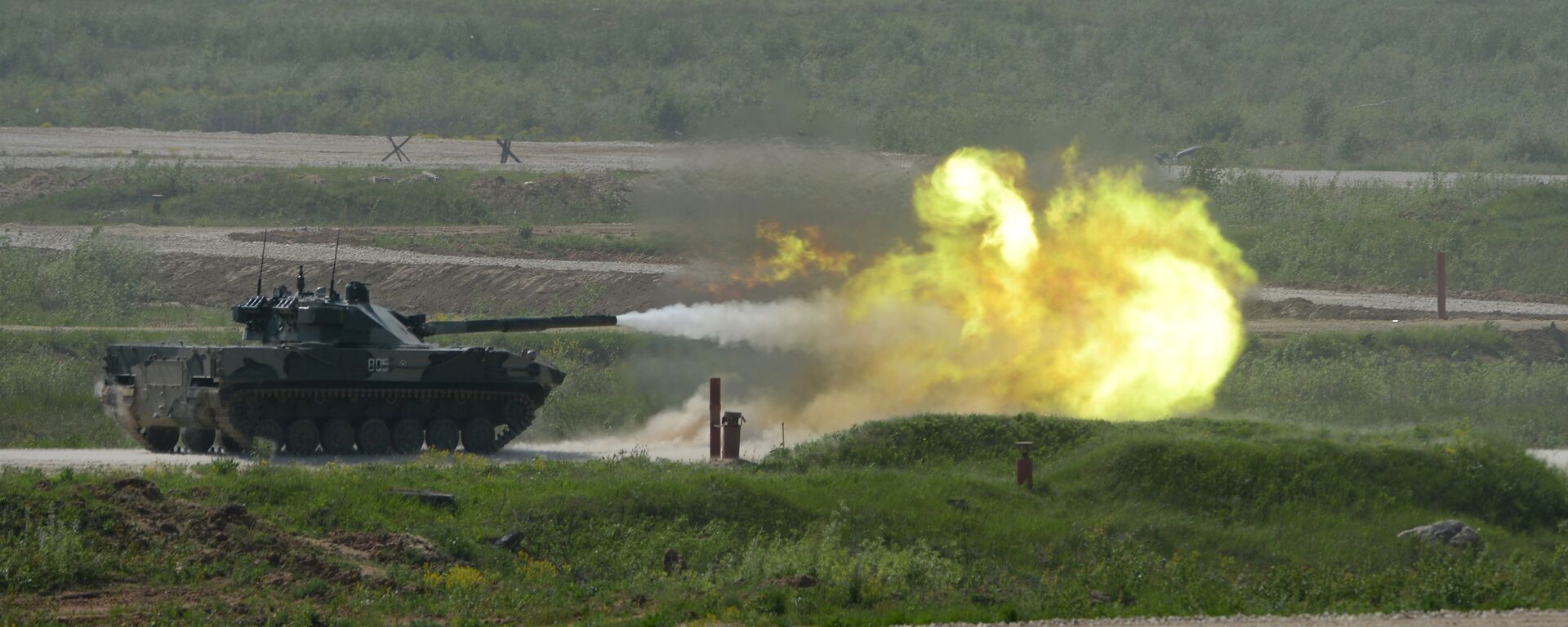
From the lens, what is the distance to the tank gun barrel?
107ft

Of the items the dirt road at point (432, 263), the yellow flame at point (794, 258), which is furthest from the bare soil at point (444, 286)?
the yellow flame at point (794, 258)

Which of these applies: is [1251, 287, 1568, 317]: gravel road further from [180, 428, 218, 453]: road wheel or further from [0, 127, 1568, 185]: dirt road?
[180, 428, 218, 453]: road wheel

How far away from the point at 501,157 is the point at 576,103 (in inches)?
444

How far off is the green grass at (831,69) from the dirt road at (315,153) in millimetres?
2159

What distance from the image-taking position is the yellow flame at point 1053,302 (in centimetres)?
3253

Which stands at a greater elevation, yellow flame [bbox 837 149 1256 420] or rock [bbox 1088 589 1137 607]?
yellow flame [bbox 837 149 1256 420]

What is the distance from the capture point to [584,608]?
→ 1898 cm

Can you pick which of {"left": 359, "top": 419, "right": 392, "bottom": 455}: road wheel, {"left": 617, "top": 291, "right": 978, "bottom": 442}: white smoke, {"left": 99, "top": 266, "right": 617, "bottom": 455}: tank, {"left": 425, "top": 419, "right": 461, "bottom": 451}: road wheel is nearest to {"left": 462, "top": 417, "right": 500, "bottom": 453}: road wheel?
{"left": 99, "top": 266, "right": 617, "bottom": 455}: tank

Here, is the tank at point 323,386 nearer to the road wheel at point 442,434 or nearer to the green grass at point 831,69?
the road wheel at point 442,434

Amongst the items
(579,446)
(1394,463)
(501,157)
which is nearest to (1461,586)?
(1394,463)

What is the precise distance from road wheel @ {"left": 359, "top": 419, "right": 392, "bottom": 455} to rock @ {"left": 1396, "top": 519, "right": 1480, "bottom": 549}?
15407 mm

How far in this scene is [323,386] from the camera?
2991 centimetres

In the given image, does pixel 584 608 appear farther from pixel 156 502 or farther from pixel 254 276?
pixel 254 276

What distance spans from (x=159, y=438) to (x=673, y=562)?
13.9 metres
